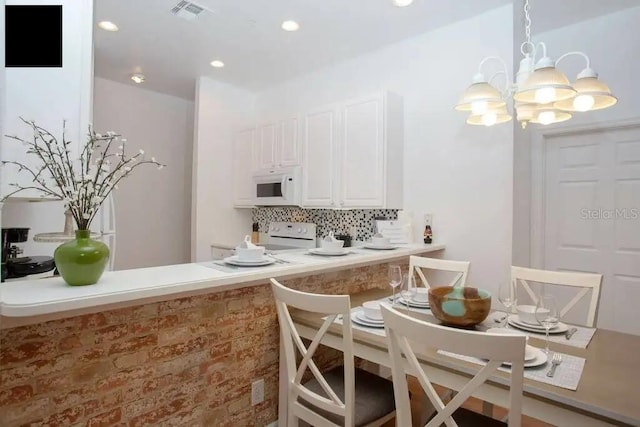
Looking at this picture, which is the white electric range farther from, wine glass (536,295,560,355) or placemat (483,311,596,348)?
wine glass (536,295,560,355)

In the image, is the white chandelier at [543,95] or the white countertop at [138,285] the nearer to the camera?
the white countertop at [138,285]

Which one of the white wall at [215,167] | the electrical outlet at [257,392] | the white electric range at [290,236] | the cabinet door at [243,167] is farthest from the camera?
the cabinet door at [243,167]

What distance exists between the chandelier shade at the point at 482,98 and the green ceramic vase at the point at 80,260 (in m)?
1.76

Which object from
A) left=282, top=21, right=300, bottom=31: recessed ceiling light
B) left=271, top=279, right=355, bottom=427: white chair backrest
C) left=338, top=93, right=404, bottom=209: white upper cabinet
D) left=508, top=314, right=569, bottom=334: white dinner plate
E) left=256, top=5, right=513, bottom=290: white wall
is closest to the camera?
left=271, top=279, right=355, bottom=427: white chair backrest

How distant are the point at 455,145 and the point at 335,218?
141 cm

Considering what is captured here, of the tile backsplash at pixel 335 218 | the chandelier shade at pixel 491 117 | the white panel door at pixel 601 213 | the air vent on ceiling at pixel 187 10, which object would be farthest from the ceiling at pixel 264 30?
the tile backsplash at pixel 335 218

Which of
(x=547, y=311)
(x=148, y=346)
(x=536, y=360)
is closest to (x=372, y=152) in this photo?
(x=547, y=311)

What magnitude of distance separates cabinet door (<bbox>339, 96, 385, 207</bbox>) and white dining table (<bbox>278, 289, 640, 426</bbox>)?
1.65 meters

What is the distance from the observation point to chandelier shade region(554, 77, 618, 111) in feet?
5.31

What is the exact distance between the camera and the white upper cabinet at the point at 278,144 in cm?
387

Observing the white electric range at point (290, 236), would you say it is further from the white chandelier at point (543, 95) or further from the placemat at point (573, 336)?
the placemat at point (573, 336)

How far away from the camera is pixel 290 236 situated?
13.7 feet

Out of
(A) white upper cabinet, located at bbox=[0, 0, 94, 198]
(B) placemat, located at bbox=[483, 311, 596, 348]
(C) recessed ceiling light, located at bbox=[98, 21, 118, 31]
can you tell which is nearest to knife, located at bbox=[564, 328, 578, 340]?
(B) placemat, located at bbox=[483, 311, 596, 348]

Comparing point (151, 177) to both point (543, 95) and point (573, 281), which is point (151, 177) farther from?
point (573, 281)
